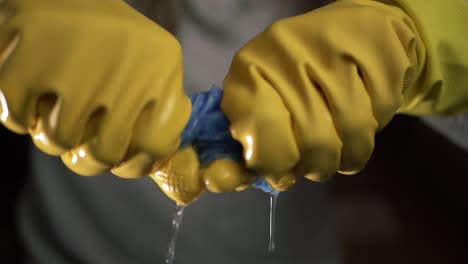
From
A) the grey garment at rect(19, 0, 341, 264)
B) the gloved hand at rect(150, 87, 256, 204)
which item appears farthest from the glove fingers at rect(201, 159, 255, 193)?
the grey garment at rect(19, 0, 341, 264)

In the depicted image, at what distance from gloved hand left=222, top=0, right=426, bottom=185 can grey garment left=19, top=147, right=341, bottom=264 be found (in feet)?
0.77

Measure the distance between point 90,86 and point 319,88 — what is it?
9 cm

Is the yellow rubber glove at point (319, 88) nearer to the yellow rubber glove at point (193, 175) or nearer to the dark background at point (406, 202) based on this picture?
the yellow rubber glove at point (193, 175)

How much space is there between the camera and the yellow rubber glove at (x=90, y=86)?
0.21m

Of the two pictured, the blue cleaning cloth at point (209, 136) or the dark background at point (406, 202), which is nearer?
the blue cleaning cloth at point (209, 136)

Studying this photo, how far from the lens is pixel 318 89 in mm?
250

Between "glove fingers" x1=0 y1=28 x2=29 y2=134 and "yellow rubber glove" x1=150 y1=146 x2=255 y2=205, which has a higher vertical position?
"glove fingers" x1=0 y1=28 x2=29 y2=134

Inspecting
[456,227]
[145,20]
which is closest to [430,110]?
[145,20]

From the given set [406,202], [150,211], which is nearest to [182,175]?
[150,211]

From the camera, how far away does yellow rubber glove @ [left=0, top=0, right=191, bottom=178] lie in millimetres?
211

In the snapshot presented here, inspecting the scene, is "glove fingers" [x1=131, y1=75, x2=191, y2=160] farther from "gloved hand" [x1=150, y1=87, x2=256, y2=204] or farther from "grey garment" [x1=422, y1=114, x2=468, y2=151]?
"grey garment" [x1=422, y1=114, x2=468, y2=151]

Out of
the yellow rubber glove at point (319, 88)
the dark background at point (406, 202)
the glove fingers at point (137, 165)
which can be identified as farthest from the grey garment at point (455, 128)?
the glove fingers at point (137, 165)

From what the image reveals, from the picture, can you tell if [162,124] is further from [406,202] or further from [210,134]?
[406,202]

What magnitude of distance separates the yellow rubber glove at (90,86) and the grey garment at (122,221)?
249 mm
